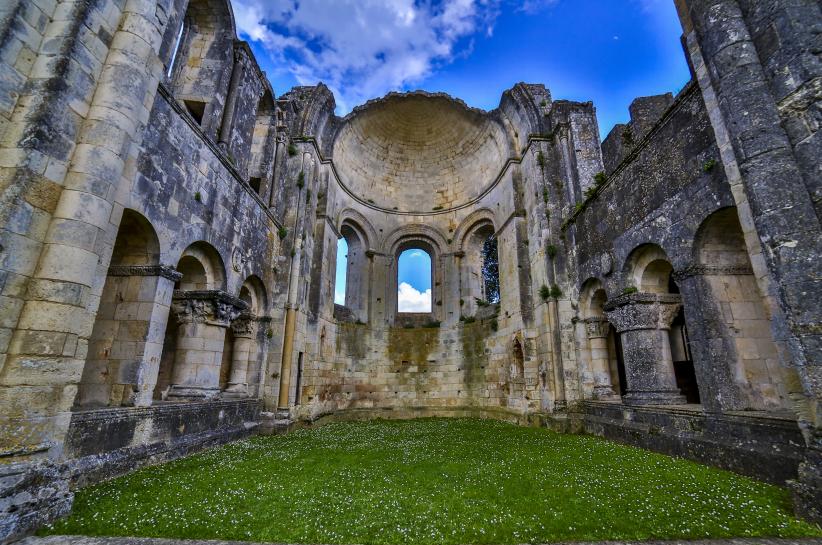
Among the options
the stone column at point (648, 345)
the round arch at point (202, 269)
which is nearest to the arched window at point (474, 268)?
the stone column at point (648, 345)

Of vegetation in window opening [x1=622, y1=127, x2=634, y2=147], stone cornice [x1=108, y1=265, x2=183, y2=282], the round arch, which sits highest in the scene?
vegetation in window opening [x1=622, y1=127, x2=634, y2=147]

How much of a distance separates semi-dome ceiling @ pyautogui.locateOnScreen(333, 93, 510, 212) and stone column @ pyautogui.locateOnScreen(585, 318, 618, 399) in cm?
720

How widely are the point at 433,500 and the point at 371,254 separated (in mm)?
11792

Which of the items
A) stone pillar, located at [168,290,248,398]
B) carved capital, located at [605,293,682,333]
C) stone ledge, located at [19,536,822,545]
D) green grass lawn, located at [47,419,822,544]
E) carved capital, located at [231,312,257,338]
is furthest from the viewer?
carved capital, located at [231,312,257,338]

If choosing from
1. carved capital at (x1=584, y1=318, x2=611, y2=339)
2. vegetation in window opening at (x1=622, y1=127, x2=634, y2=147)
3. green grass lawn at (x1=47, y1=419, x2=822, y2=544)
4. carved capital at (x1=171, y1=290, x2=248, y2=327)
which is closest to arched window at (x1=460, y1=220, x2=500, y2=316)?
carved capital at (x1=584, y1=318, x2=611, y2=339)

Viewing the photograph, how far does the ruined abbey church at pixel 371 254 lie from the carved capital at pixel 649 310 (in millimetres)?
47

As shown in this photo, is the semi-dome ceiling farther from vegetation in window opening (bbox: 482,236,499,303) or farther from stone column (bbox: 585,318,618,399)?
stone column (bbox: 585,318,618,399)

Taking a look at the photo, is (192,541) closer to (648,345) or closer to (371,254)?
(648,345)

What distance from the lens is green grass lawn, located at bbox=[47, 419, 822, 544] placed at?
10.5 feet

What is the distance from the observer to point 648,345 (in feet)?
24.7

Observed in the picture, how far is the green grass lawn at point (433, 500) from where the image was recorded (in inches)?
126

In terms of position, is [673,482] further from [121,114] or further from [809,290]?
[121,114]

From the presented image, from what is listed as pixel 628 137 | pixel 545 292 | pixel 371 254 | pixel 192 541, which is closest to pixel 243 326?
pixel 371 254

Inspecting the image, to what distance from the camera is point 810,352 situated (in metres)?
3.66
